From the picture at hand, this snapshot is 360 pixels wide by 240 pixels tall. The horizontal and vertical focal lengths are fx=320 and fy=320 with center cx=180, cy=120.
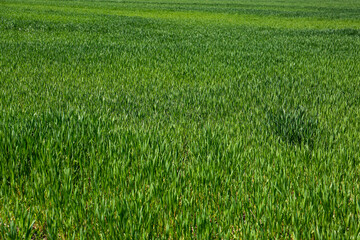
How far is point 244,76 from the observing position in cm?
859

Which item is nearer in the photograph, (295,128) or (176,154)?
(176,154)

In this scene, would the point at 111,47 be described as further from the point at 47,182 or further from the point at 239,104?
the point at 47,182

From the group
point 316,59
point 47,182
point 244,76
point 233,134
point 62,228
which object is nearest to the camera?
point 62,228

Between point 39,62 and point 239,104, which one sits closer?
point 239,104

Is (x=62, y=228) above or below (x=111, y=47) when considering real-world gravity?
below

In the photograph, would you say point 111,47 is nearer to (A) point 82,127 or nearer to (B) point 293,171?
(A) point 82,127

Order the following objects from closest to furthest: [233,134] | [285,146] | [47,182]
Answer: [47,182] < [285,146] < [233,134]

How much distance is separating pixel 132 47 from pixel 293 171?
11.0m

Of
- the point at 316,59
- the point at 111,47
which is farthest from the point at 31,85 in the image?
the point at 316,59

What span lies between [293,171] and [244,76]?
224 inches

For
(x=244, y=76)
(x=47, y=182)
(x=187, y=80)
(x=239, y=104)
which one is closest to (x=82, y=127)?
(x=47, y=182)

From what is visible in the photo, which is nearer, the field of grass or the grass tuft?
the field of grass

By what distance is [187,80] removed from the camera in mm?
8070

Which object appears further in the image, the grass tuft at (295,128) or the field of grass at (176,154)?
the grass tuft at (295,128)
